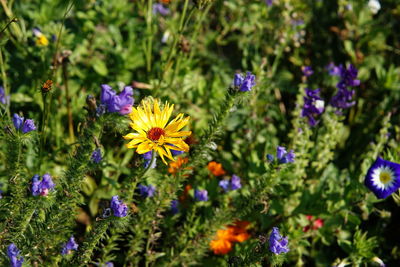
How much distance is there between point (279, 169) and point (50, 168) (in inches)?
54.6

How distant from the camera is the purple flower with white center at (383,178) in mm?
2316

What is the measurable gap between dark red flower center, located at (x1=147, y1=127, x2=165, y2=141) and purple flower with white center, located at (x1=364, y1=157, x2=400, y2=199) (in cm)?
119

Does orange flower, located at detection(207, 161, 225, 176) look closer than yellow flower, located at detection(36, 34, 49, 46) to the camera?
Yes

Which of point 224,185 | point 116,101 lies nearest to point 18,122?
point 116,101

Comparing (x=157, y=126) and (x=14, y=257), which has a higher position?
(x=157, y=126)

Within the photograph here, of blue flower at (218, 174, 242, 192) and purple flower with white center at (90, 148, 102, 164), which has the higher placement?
blue flower at (218, 174, 242, 192)

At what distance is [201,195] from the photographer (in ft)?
8.00

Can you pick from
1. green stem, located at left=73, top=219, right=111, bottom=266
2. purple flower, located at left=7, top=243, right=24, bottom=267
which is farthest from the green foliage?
purple flower, located at left=7, top=243, right=24, bottom=267

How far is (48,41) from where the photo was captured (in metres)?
2.99

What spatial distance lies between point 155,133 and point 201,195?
0.73m

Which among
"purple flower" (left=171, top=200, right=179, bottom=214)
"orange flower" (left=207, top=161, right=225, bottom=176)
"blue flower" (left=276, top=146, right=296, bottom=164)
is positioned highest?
"orange flower" (left=207, top=161, right=225, bottom=176)

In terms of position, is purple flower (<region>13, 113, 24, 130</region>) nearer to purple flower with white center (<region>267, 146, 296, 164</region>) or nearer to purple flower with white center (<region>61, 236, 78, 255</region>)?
purple flower with white center (<region>61, 236, 78, 255</region>)

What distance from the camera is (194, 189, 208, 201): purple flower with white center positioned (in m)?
2.43

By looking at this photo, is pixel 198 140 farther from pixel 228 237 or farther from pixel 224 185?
pixel 228 237
